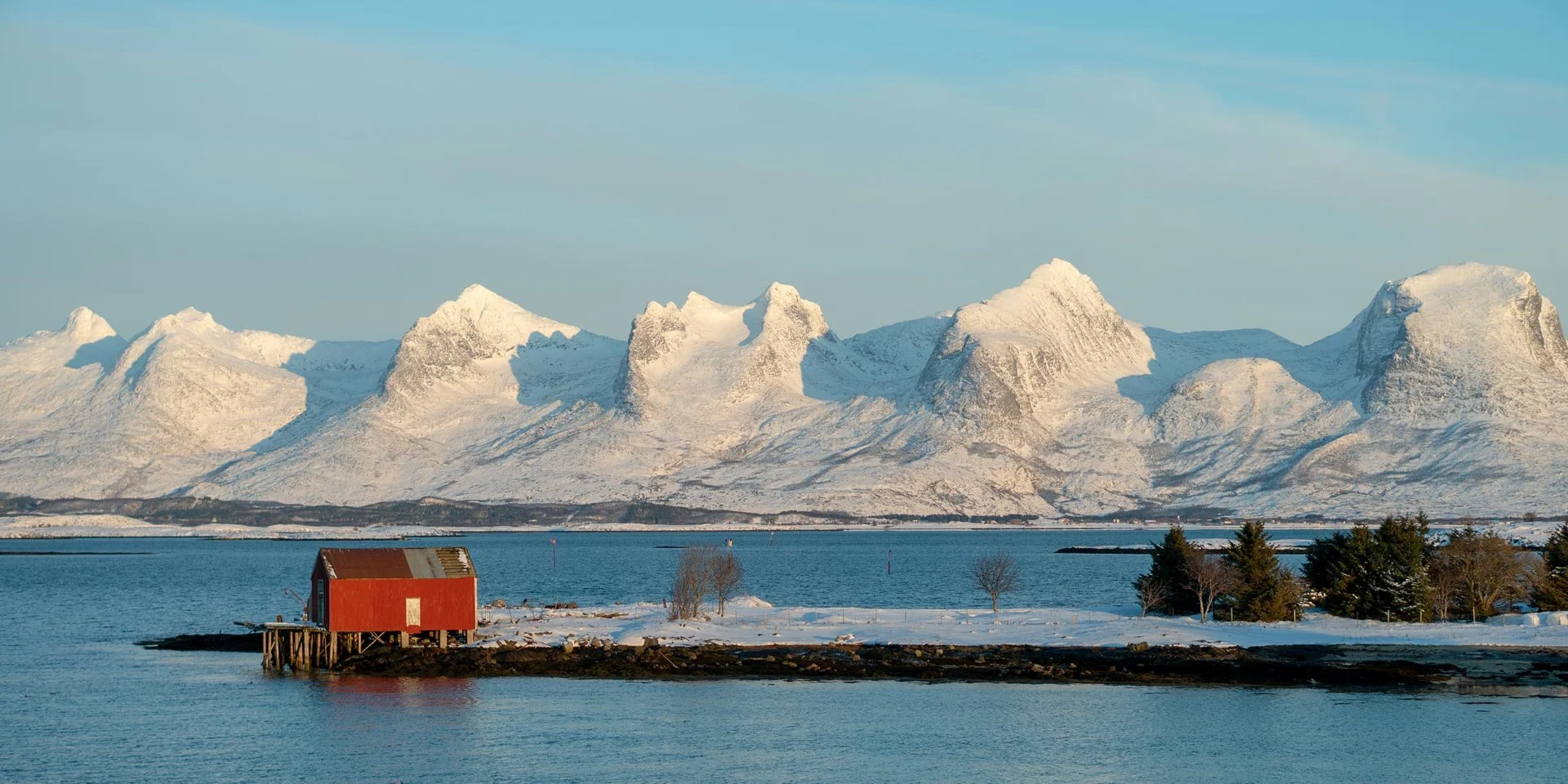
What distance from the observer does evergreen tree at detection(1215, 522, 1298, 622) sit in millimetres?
80375

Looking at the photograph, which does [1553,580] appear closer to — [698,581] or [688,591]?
[698,581]

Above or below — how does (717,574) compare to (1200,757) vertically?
above

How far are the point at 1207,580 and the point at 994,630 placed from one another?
9947mm

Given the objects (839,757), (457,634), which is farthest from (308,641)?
(839,757)

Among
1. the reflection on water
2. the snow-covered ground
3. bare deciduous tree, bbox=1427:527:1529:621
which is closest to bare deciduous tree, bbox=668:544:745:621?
the snow-covered ground

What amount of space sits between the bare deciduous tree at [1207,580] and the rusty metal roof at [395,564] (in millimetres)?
31826

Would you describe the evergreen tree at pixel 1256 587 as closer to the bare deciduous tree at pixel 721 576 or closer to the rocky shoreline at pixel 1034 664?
the rocky shoreline at pixel 1034 664

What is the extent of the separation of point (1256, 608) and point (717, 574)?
25273 mm

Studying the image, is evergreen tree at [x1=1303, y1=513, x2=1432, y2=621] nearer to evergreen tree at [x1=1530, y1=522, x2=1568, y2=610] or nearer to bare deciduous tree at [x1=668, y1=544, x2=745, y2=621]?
evergreen tree at [x1=1530, y1=522, x2=1568, y2=610]

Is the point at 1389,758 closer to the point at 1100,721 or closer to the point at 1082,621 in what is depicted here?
the point at 1100,721

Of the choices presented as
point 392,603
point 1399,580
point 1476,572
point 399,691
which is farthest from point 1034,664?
point 392,603

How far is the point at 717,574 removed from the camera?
8844 centimetres

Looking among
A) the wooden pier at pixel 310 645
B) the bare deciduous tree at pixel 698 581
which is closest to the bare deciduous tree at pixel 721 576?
the bare deciduous tree at pixel 698 581

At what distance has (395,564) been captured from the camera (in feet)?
250
